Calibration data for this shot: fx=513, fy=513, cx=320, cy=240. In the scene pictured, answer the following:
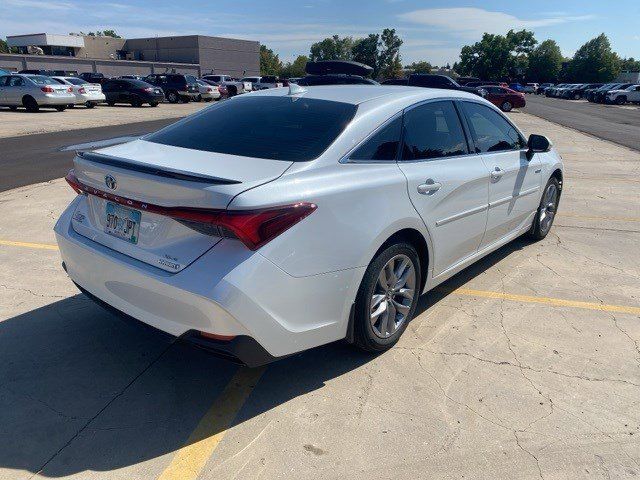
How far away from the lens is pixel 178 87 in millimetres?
31500

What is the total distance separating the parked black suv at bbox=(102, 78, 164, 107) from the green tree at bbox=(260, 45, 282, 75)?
281ft

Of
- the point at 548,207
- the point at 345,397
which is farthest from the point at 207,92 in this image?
the point at 345,397

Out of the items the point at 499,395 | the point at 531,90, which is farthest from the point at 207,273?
the point at 531,90

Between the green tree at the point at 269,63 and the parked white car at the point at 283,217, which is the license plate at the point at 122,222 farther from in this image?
the green tree at the point at 269,63

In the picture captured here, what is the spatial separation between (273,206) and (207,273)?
0.44 m

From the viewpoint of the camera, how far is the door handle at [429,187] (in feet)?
11.0

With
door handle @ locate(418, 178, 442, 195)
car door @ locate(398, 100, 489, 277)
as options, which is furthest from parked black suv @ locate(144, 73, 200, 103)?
door handle @ locate(418, 178, 442, 195)

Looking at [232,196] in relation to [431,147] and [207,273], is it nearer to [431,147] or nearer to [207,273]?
[207,273]

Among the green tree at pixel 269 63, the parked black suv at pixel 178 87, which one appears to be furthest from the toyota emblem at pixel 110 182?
the green tree at pixel 269 63

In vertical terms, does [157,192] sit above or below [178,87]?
above

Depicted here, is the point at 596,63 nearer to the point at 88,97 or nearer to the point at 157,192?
the point at 88,97

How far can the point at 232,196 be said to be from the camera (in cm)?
236

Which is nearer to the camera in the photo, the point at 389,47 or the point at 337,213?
the point at 337,213

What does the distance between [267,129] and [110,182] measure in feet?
3.30
